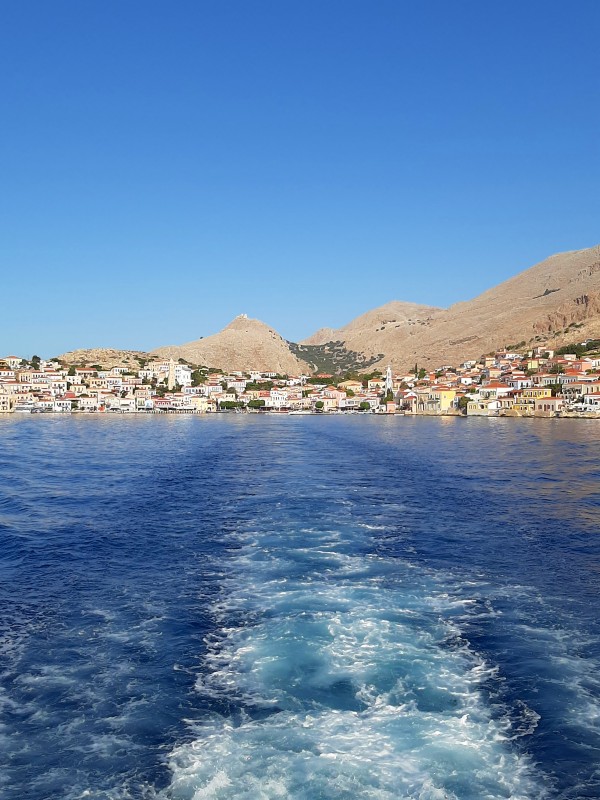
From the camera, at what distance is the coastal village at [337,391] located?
255 feet

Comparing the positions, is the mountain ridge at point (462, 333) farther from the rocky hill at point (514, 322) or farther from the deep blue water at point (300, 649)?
the deep blue water at point (300, 649)

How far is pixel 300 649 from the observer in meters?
8.55

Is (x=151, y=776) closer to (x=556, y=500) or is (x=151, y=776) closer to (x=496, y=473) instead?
(x=556, y=500)

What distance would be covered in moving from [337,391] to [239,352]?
227 ft

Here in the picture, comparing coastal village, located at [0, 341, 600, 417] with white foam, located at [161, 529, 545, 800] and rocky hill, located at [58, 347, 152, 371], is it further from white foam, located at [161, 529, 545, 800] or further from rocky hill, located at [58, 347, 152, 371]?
white foam, located at [161, 529, 545, 800]

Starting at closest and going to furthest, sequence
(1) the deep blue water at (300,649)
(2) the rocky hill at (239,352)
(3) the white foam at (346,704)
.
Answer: (3) the white foam at (346,704) < (1) the deep blue water at (300,649) < (2) the rocky hill at (239,352)

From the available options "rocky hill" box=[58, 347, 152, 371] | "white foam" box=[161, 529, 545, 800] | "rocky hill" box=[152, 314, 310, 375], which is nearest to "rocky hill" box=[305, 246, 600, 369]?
"rocky hill" box=[152, 314, 310, 375]

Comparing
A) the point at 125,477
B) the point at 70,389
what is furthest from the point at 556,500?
the point at 70,389

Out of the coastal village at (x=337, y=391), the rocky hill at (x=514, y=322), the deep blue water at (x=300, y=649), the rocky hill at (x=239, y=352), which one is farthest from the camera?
the rocky hill at (x=239, y=352)

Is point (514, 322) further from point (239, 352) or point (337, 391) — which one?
point (239, 352)

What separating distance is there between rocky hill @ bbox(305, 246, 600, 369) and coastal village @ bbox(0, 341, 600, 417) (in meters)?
16.1

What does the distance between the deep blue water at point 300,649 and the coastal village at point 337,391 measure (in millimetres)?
61188

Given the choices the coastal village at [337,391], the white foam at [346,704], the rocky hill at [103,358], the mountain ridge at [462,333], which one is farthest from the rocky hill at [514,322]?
the white foam at [346,704]

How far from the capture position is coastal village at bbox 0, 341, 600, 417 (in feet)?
255
